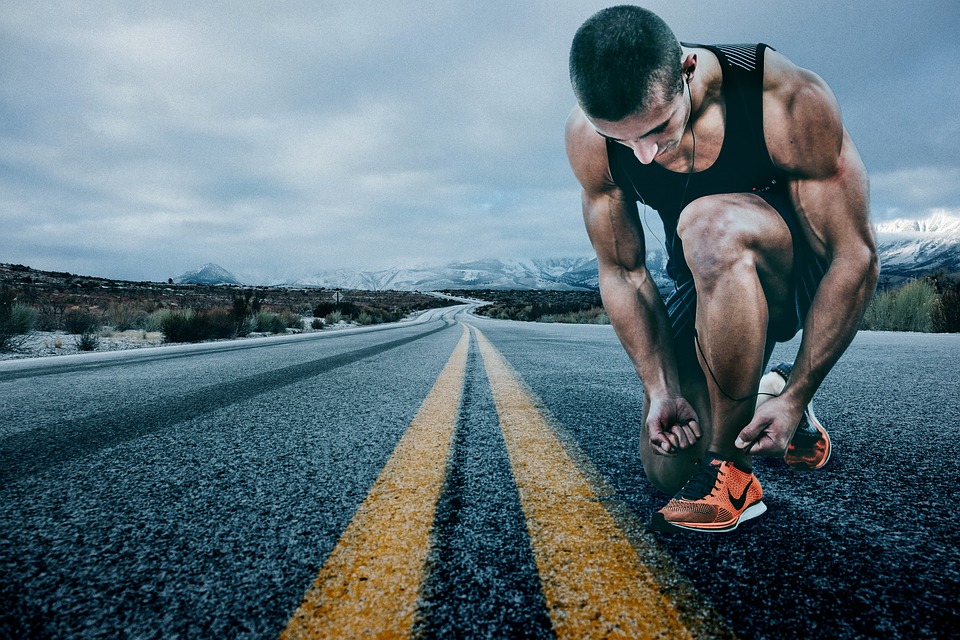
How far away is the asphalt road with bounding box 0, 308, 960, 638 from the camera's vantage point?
65cm

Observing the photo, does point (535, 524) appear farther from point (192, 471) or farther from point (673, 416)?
point (192, 471)

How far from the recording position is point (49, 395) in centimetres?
267

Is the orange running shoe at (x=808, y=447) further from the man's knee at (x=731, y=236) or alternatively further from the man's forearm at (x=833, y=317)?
the man's knee at (x=731, y=236)

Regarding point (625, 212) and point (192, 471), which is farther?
point (625, 212)

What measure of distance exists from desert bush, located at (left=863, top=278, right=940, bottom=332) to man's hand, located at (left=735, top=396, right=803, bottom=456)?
904 centimetres

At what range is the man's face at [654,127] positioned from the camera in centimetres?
116

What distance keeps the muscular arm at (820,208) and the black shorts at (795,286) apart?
37mm

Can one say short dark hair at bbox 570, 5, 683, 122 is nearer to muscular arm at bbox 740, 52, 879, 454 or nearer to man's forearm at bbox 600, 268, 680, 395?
muscular arm at bbox 740, 52, 879, 454

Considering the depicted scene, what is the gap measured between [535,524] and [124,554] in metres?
0.77

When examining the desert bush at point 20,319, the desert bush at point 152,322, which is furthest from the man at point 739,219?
the desert bush at point 152,322

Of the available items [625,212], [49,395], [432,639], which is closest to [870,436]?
[625,212]

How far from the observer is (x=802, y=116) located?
1.17 metres

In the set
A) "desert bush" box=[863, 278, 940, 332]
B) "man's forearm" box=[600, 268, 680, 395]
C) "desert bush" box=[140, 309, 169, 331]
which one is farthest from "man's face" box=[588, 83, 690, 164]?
"desert bush" box=[140, 309, 169, 331]

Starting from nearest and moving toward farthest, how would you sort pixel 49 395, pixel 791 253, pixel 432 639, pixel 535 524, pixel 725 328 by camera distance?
pixel 432 639, pixel 535 524, pixel 725 328, pixel 791 253, pixel 49 395
